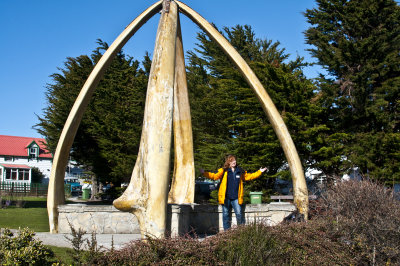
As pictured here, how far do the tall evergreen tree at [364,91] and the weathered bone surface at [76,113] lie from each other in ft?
34.5

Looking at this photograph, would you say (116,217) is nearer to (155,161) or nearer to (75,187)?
(155,161)

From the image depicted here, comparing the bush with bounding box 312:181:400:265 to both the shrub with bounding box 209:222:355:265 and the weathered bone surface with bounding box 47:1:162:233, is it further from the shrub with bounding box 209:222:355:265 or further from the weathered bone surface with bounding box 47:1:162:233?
the weathered bone surface with bounding box 47:1:162:233

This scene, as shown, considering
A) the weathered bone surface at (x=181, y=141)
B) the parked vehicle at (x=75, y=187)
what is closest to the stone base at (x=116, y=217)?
the weathered bone surface at (x=181, y=141)

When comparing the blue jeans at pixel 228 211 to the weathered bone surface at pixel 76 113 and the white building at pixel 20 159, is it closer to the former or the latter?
the weathered bone surface at pixel 76 113

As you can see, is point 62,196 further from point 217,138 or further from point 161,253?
point 217,138

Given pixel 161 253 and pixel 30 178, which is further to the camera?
pixel 30 178

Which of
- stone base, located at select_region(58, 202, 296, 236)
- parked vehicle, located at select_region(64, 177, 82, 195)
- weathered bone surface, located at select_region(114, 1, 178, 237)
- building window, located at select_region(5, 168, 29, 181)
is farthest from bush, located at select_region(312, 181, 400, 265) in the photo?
building window, located at select_region(5, 168, 29, 181)

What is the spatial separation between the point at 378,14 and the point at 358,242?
15.1 metres

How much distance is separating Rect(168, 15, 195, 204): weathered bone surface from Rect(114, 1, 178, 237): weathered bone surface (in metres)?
3.36

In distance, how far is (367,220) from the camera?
624cm

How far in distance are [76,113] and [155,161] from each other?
12.1 ft

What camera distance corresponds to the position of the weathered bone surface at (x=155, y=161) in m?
6.67

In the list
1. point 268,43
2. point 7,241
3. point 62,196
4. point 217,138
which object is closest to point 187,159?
point 62,196

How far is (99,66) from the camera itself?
30.9ft
